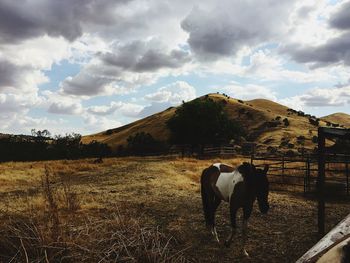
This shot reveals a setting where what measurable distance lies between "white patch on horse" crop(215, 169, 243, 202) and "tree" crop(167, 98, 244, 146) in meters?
40.8

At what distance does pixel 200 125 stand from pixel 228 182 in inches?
1618

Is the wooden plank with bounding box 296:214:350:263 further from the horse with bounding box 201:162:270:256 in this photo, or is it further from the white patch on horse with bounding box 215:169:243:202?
the white patch on horse with bounding box 215:169:243:202

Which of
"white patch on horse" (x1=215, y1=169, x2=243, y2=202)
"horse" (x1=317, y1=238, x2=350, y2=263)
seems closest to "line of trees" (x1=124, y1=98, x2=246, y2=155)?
"white patch on horse" (x1=215, y1=169, x2=243, y2=202)

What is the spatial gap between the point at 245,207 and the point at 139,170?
1786cm

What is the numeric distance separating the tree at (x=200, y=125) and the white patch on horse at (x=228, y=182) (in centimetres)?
4076

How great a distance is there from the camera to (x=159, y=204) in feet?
47.2

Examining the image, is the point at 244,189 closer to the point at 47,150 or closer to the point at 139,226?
the point at 139,226

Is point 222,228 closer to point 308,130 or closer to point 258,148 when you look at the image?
point 258,148

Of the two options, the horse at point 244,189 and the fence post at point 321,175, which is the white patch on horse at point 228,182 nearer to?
the horse at point 244,189

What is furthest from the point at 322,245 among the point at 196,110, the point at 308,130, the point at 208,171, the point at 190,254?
the point at 308,130

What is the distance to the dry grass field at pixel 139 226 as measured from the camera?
6.81 metres

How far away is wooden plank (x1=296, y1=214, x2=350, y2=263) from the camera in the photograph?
3.28 metres

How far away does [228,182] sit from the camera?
973 centimetres

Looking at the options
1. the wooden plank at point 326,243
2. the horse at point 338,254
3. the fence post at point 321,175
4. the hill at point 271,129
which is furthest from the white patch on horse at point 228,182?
the hill at point 271,129
